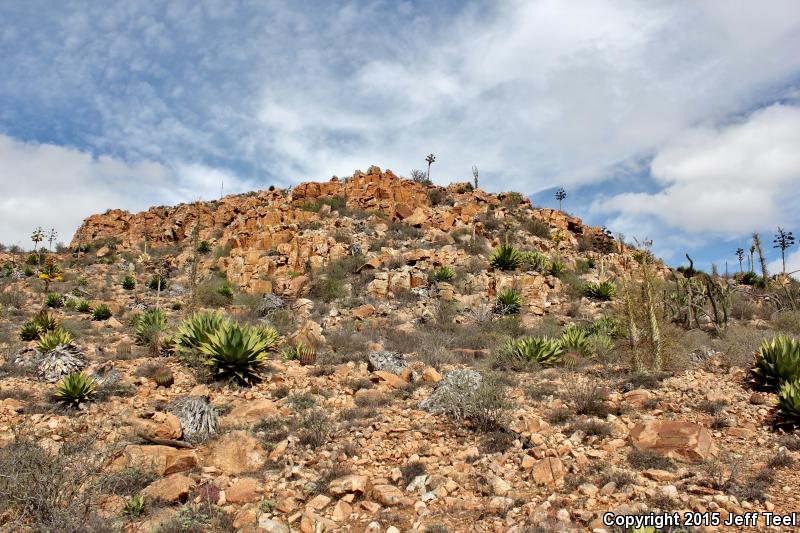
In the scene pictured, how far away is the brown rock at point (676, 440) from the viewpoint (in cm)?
513

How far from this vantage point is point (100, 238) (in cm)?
3275

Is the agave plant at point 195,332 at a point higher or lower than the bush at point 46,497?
higher

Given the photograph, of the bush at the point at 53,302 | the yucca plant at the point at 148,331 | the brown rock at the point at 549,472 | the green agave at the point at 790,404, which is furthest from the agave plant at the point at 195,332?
the bush at the point at 53,302

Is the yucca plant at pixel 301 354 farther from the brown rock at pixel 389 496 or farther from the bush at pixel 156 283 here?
the bush at pixel 156 283

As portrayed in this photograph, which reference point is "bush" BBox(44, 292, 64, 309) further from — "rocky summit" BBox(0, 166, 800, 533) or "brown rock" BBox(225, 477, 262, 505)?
"brown rock" BBox(225, 477, 262, 505)

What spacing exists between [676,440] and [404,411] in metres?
3.71

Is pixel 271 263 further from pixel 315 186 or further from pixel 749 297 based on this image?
pixel 749 297

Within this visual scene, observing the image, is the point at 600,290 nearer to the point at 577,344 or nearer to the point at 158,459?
the point at 577,344

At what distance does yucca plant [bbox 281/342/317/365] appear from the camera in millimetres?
9969

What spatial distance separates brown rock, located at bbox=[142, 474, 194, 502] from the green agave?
7.13 meters

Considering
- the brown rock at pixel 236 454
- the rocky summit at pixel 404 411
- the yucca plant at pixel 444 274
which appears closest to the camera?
the rocky summit at pixel 404 411

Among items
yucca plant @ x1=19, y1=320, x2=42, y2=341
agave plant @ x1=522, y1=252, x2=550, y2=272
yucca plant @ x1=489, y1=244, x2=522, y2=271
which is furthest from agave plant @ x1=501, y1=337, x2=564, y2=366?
yucca plant @ x1=19, y1=320, x2=42, y2=341

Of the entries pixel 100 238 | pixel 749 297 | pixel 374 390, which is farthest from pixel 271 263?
pixel 749 297

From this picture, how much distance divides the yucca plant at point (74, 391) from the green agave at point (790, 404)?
9.98 metres
